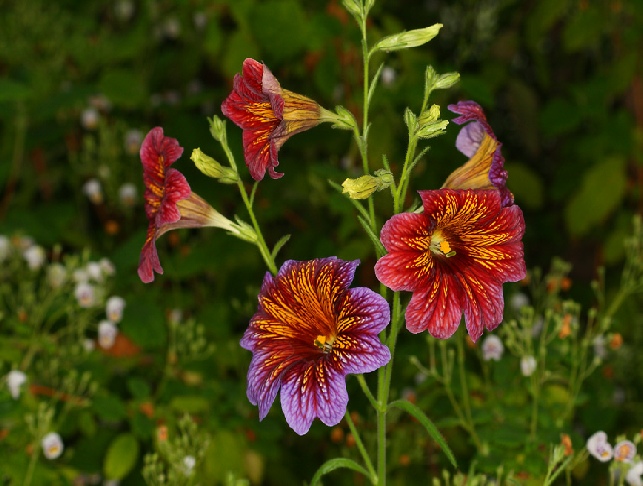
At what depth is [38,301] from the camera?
168 centimetres

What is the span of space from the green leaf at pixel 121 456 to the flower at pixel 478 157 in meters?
0.64

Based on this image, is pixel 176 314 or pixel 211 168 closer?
pixel 211 168

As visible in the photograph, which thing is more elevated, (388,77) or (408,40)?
(408,40)

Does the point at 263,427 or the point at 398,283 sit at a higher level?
the point at 398,283

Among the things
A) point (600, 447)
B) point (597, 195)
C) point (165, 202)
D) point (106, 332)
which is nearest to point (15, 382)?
point (106, 332)

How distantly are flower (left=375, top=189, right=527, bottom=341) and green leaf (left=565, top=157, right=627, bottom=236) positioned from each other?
0.93m

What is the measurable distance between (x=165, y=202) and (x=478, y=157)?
0.99ft

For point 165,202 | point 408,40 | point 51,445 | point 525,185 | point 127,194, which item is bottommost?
point 525,185

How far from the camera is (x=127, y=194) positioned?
178 centimetres

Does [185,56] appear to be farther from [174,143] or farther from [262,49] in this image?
[174,143]

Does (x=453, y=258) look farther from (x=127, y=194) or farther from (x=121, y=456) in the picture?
(x=127, y=194)

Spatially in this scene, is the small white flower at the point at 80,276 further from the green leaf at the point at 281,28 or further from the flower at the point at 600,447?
the flower at the point at 600,447

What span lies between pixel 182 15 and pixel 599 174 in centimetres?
86

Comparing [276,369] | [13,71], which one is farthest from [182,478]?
[13,71]
